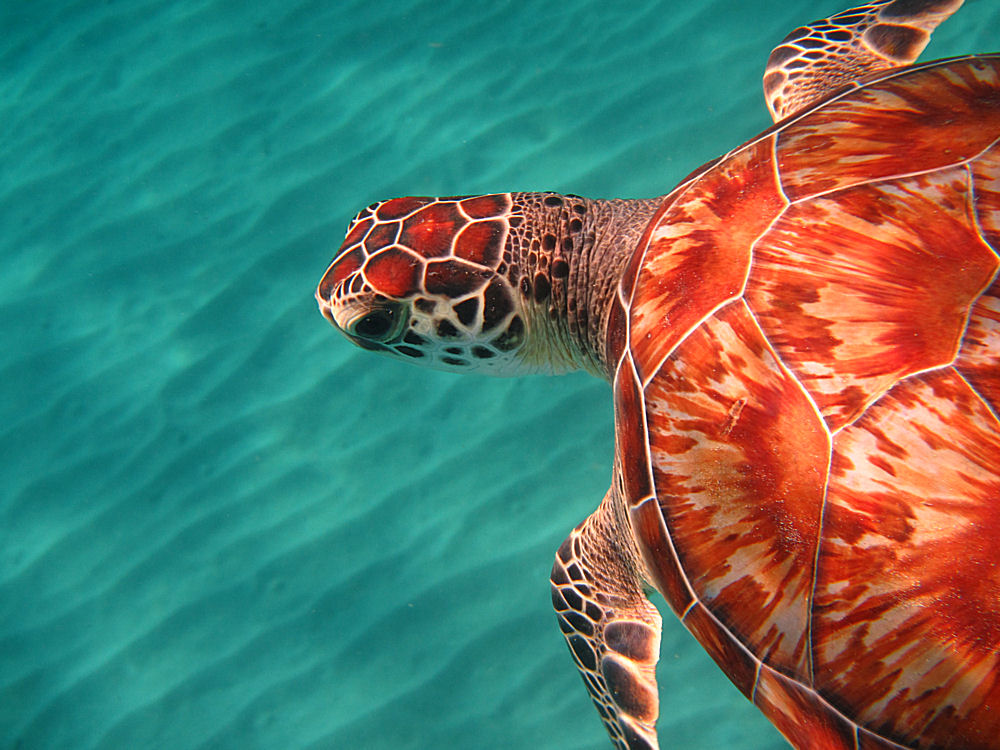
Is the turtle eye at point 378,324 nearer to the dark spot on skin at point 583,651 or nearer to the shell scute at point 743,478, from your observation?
the shell scute at point 743,478

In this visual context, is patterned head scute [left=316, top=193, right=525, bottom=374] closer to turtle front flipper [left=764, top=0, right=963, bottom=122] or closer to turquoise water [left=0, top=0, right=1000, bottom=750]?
turquoise water [left=0, top=0, right=1000, bottom=750]

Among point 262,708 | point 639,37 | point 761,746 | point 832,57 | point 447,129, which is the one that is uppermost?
point 639,37

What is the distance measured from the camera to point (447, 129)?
358 centimetres

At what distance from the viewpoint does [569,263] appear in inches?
79.5

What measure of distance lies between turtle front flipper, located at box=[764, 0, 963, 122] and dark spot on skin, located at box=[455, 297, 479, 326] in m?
1.46

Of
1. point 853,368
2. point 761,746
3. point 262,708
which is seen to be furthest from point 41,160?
point 761,746

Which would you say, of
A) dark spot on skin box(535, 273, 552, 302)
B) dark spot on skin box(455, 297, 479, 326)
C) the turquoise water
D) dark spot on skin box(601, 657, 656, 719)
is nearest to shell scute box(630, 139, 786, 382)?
dark spot on skin box(535, 273, 552, 302)

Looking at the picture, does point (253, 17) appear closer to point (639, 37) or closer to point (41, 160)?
point (41, 160)

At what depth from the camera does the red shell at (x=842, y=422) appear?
1.00 m

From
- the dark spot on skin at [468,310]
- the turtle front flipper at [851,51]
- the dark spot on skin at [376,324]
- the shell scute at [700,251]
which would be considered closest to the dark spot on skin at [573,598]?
the shell scute at [700,251]

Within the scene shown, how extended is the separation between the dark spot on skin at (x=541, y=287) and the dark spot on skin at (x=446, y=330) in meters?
0.31

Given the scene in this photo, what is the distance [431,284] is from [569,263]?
0.49 m

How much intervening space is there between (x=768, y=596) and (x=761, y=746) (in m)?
1.81

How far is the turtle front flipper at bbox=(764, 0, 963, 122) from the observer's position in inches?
90.0
